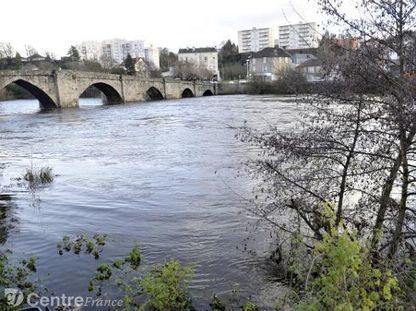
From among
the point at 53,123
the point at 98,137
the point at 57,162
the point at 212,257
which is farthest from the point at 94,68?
the point at 212,257

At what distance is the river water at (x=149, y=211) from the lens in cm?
668

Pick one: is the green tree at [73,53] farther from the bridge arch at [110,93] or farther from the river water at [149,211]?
the river water at [149,211]

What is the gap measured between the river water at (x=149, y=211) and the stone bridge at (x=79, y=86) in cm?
2480

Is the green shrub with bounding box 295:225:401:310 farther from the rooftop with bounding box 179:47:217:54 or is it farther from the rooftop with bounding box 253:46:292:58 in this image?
the rooftop with bounding box 179:47:217:54

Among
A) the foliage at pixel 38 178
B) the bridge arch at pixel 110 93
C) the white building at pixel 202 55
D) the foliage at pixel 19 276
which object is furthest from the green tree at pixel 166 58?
the foliage at pixel 19 276

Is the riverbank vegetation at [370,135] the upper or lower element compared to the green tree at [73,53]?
lower

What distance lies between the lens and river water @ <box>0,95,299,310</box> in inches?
263

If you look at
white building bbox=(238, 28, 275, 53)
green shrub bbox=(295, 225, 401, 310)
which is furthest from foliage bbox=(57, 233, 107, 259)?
white building bbox=(238, 28, 275, 53)

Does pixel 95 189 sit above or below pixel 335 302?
below

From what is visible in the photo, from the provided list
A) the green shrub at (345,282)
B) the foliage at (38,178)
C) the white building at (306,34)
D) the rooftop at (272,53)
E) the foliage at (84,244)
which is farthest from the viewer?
the rooftop at (272,53)

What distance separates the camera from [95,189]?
1175 centimetres

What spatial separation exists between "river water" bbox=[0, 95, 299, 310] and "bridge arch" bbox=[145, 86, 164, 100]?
47.4 meters

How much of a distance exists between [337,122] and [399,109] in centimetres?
119

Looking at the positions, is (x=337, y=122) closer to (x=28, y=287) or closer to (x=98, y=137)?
(x=28, y=287)
